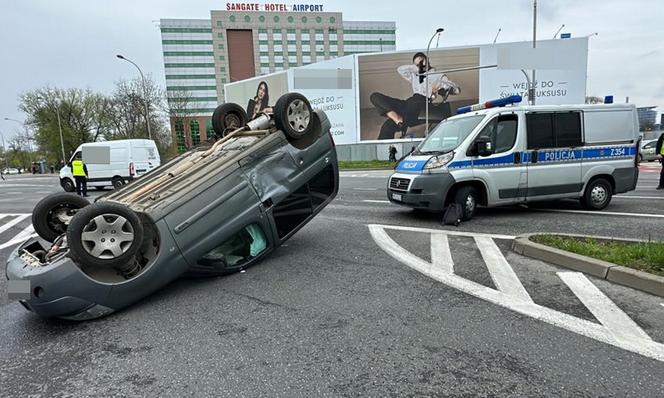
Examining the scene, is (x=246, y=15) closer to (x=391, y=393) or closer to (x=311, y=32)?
(x=311, y=32)

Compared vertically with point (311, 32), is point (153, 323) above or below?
below

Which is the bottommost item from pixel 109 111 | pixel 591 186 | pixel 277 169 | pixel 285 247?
pixel 285 247

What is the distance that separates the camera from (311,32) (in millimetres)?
97062

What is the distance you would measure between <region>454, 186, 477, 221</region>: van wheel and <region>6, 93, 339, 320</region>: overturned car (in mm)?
2687

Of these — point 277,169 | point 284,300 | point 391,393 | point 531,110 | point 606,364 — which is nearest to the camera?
point 391,393

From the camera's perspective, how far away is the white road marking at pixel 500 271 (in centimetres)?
401

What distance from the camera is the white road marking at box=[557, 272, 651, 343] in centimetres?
313

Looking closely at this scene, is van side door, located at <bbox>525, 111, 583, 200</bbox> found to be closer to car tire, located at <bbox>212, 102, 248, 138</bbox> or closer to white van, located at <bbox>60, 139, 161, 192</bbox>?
car tire, located at <bbox>212, 102, 248, 138</bbox>

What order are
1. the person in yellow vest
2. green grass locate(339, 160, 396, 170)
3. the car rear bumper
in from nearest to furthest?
the car rear bumper < the person in yellow vest < green grass locate(339, 160, 396, 170)

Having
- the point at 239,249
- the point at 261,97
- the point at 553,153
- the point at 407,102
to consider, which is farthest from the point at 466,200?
the point at 261,97

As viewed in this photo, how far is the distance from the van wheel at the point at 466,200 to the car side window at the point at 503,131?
3.03 feet

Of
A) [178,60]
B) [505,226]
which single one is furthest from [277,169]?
[178,60]

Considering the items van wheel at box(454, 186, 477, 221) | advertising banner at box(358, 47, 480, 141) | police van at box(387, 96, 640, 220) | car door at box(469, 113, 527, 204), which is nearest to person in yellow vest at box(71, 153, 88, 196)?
police van at box(387, 96, 640, 220)

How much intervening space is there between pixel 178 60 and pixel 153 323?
9766cm
